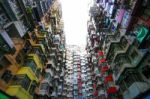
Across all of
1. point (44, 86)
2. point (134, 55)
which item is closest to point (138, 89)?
point (134, 55)

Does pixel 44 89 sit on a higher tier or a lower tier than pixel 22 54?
lower

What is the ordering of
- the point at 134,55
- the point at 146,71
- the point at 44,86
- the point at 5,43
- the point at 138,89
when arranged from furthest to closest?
the point at 44,86 < the point at 134,55 < the point at 146,71 < the point at 5,43 < the point at 138,89

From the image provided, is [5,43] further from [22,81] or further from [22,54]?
[22,54]

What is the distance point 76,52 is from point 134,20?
6130 cm

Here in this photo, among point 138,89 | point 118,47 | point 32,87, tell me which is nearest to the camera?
point 138,89

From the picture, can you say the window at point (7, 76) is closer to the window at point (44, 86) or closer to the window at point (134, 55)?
the window at point (44, 86)

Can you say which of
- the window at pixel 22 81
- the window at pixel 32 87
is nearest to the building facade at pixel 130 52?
the window at pixel 32 87

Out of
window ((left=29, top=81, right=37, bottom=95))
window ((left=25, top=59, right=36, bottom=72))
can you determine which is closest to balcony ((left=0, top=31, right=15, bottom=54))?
window ((left=25, top=59, right=36, bottom=72))

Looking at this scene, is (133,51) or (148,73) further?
(133,51)

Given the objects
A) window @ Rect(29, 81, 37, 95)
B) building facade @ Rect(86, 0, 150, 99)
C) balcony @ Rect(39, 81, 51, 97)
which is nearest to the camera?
building facade @ Rect(86, 0, 150, 99)

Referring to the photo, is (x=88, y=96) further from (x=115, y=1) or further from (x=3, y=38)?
(x=3, y=38)

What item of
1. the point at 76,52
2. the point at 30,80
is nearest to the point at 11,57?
the point at 30,80

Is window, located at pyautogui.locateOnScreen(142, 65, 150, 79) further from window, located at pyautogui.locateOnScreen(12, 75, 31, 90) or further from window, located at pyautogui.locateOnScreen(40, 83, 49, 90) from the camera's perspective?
window, located at pyautogui.locateOnScreen(40, 83, 49, 90)

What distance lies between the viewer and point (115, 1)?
4181cm
